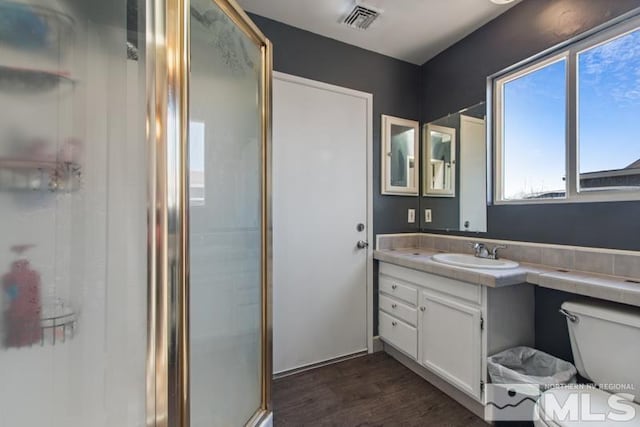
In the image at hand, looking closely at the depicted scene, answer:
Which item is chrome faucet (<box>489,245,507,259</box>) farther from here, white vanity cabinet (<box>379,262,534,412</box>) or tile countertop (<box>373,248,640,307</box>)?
white vanity cabinet (<box>379,262,534,412</box>)

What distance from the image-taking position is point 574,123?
158 centimetres

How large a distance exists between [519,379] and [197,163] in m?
1.75

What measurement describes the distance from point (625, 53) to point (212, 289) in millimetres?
2309

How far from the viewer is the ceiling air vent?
177cm

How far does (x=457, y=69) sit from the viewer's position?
2195 mm

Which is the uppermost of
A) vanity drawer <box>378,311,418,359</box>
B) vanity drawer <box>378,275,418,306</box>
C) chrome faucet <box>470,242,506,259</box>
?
chrome faucet <box>470,242,506,259</box>

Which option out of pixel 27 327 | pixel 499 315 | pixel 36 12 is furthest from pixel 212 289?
pixel 499 315

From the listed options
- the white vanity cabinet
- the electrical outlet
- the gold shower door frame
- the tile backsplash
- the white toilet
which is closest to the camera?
the gold shower door frame

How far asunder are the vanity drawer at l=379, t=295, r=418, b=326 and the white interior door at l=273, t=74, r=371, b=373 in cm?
15

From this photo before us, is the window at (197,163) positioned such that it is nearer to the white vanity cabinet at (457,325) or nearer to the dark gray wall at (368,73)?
the dark gray wall at (368,73)

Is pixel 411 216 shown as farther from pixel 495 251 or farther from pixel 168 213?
pixel 168 213

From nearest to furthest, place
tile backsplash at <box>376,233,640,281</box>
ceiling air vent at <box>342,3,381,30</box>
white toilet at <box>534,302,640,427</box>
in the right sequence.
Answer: white toilet at <box>534,302,640,427</box> → tile backsplash at <box>376,233,640,281</box> → ceiling air vent at <box>342,3,381,30</box>

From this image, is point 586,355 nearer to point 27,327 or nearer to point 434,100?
point 434,100

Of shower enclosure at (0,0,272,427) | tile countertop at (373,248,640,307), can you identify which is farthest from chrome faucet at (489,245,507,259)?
shower enclosure at (0,0,272,427)
